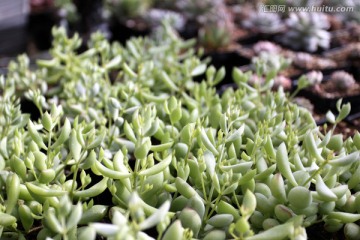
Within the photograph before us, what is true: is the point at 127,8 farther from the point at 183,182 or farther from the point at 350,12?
the point at 183,182

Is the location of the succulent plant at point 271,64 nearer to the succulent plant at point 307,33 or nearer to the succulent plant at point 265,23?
the succulent plant at point 307,33

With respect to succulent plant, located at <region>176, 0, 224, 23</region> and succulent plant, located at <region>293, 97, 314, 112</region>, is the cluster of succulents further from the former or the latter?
succulent plant, located at <region>176, 0, 224, 23</region>

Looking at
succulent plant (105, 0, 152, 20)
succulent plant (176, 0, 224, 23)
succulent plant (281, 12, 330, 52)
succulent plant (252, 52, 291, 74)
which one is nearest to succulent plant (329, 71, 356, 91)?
succulent plant (252, 52, 291, 74)

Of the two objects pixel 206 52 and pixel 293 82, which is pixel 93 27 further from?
pixel 293 82

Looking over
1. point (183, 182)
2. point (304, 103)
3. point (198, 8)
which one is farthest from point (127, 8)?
point (183, 182)

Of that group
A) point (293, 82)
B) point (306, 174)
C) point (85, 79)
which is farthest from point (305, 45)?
point (306, 174)

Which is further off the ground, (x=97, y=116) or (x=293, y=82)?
(x=97, y=116)
